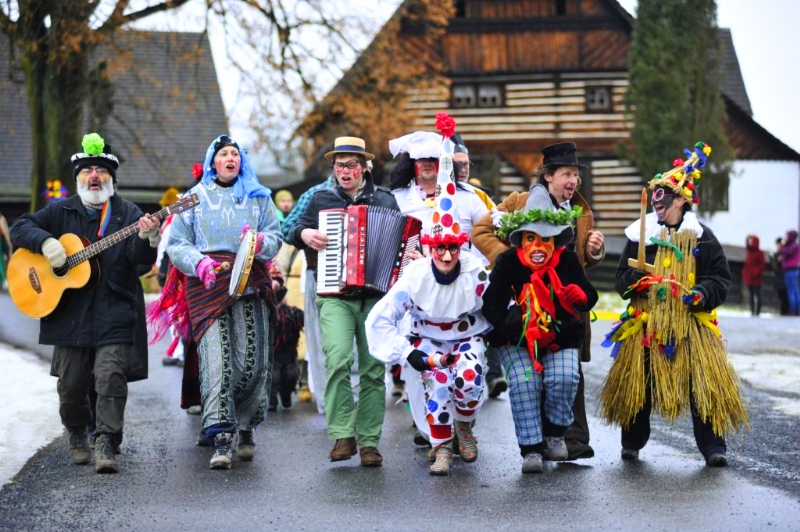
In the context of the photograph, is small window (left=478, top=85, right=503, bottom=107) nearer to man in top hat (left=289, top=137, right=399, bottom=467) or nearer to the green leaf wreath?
man in top hat (left=289, top=137, right=399, bottom=467)

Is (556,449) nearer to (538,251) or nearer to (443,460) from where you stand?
(443,460)

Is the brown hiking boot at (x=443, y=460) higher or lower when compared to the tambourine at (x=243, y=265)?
lower

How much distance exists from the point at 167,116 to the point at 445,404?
37907mm

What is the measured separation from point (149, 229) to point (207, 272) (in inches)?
17.2

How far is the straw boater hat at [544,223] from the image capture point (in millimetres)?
8117

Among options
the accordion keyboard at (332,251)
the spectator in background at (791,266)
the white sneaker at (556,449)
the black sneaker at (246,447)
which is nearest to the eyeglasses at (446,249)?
the accordion keyboard at (332,251)

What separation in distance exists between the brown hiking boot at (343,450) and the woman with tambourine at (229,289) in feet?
2.07

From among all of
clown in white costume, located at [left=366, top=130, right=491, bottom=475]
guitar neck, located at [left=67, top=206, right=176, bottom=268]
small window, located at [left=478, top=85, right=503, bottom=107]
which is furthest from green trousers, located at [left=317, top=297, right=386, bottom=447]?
small window, located at [left=478, top=85, right=503, bottom=107]

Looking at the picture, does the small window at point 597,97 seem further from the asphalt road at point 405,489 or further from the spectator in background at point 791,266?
the asphalt road at point 405,489

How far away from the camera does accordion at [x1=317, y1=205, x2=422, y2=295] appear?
8719 mm

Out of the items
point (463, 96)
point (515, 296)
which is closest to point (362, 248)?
point (515, 296)

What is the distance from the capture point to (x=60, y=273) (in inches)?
343

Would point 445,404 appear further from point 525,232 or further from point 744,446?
point 744,446

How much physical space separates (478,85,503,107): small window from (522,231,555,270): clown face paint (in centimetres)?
3411
